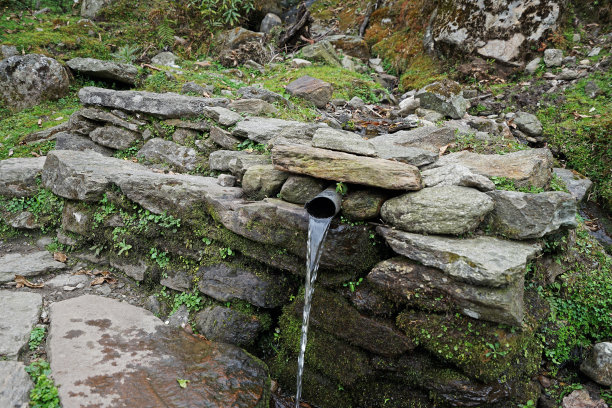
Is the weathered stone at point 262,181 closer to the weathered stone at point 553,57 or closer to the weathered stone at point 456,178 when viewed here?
the weathered stone at point 456,178

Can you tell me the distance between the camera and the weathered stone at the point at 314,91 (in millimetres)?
8539

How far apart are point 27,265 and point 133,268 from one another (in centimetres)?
158

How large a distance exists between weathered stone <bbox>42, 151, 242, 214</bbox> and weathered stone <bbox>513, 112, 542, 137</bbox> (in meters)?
6.69

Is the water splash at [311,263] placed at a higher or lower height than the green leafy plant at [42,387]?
higher

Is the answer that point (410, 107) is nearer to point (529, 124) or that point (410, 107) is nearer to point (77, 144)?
point (529, 124)

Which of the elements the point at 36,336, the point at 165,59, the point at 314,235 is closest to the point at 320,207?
the point at 314,235

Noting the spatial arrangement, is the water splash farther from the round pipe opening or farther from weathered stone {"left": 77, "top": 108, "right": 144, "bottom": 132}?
weathered stone {"left": 77, "top": 108, "right": 144, "bottom": 132}

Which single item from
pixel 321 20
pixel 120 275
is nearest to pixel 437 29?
pixel 321 20

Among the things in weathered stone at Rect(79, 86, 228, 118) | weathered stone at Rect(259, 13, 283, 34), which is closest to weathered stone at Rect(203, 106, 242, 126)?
weathered stone at Rect(79, 86, 228, 118)

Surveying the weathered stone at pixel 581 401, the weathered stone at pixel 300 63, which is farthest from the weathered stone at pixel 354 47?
the weathered stone at pixel 581 401

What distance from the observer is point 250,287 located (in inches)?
186

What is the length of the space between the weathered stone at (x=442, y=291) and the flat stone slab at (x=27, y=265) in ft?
15.6

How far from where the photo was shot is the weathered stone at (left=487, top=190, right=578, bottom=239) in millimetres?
3822

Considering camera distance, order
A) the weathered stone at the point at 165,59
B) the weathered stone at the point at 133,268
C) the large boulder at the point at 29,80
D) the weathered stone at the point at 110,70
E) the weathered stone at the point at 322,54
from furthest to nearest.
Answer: the weathered stone at the point at 322,54 → the weathered stone at the point at 165,59 → the large boulder at the point at 29,80 → the weathered stone at the point at 110,70 → the weathered stone at the point at 133,268
